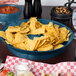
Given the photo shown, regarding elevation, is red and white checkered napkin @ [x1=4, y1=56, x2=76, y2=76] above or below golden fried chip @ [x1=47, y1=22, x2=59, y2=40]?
below

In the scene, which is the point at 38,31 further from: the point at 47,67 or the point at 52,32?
the point at 47,67

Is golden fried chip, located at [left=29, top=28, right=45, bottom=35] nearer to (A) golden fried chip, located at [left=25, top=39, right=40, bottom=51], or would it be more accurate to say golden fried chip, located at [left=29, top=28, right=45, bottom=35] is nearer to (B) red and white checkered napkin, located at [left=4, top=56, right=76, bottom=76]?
(A) golden fried chip, located at [left=25, top=39, right=40, bottom=51]

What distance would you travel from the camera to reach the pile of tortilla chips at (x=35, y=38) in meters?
0.93

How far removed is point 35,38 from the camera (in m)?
0.96

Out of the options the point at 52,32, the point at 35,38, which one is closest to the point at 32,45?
the point at 35,38

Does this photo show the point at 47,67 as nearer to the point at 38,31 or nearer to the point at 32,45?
the point at 32,45

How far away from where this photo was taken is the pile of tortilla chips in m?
0.93

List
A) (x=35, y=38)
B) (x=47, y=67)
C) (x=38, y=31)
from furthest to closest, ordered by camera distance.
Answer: (x=38, y=31) < (x=35, y=38) < (x=47, y=67)

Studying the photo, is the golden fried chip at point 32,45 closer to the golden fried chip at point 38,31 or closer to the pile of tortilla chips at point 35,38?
the pile of tortilla chips at point 35,38

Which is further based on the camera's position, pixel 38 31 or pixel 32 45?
pixel 38 31


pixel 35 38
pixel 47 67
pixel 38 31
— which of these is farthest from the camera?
pixel 38 31

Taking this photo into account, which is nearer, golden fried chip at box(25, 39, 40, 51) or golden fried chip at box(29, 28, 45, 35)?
golden fried chip at box(25, 39, 40, 51)

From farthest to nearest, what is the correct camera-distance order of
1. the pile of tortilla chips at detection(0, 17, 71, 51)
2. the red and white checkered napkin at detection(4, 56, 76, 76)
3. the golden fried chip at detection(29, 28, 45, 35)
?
the golden fried chip at detection(29, 28, 45, 35) → the pile of tortilla chips at detection(0, 17, 71, 51) → the red and white checkered napkin at detection(4, 56, 76, 76)

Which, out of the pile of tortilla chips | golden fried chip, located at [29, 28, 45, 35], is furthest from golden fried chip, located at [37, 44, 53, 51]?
golden fried chip, located at [29, 28, 45, 35]
